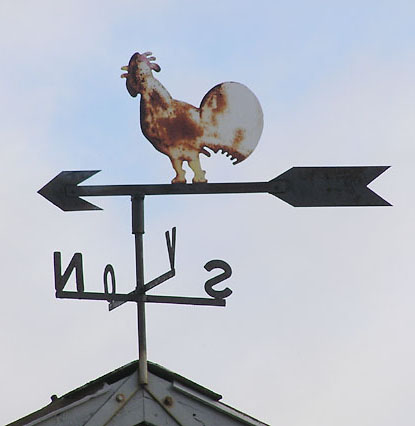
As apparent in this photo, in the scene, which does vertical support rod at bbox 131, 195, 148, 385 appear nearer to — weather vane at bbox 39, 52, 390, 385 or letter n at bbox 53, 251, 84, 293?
weather vane at bbox 39, 52, 390, 385

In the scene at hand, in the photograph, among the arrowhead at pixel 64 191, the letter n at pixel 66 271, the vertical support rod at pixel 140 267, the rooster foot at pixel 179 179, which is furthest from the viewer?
the arrowhead at pixel 64 191

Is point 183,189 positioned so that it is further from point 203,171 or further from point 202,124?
point 202,124

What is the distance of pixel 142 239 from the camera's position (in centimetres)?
365

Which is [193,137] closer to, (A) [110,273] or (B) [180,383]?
(A) [110,273]

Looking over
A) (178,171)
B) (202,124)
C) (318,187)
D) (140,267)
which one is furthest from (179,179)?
(318,187)

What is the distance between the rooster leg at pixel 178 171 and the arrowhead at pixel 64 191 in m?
0.38

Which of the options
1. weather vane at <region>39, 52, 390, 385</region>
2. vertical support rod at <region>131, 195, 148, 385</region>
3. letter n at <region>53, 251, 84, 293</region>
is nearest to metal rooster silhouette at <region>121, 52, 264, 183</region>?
weather vane at <region>39, 52, 390, 385</region>

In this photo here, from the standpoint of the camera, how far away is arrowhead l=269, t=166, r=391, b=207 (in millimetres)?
3859

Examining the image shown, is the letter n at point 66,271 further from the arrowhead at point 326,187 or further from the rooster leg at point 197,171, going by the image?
the arrowhead at point 326,187

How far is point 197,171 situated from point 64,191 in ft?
1.96

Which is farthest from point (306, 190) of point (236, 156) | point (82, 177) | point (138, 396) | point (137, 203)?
point (138, 396)

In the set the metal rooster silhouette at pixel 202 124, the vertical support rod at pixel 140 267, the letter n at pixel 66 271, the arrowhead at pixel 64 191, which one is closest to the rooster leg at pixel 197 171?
the metal rooster silhouette at pixel 202 124

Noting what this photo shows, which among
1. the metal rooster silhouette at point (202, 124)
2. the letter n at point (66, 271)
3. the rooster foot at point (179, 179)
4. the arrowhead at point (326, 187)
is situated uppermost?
the metal rooster silhouette at point (202, 124)

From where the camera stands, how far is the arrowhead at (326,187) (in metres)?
3.86
